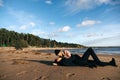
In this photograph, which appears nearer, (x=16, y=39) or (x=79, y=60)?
(x=79, y=60)

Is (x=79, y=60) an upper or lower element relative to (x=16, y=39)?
lower

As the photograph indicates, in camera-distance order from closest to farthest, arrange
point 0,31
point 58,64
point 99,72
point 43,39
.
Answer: point 99,72
point 58,64
point 0,31
point 43,39

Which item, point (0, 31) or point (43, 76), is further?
point (0, 31)

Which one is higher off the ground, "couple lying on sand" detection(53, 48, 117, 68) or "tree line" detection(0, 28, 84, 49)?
"tree line" detection(0, 28, 84, 49)

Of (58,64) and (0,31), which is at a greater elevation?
(0,31)

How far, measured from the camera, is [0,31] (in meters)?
106

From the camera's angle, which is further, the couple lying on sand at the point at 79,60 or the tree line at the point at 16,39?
the tree line at the point at 16,39

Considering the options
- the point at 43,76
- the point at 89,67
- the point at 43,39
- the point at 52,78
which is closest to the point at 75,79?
the point at 52,78

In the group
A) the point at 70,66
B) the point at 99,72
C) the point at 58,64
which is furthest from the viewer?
the point at 58,64

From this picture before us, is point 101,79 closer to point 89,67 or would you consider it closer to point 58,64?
point 89,67

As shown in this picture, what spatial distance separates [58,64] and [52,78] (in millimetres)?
2856

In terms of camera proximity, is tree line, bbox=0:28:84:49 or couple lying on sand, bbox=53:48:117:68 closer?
couple lying on sand, bbox=53:48:117:68

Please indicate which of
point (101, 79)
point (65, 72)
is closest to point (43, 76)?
point (65, 72)

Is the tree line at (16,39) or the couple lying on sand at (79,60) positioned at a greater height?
the tree line at (16,39)
